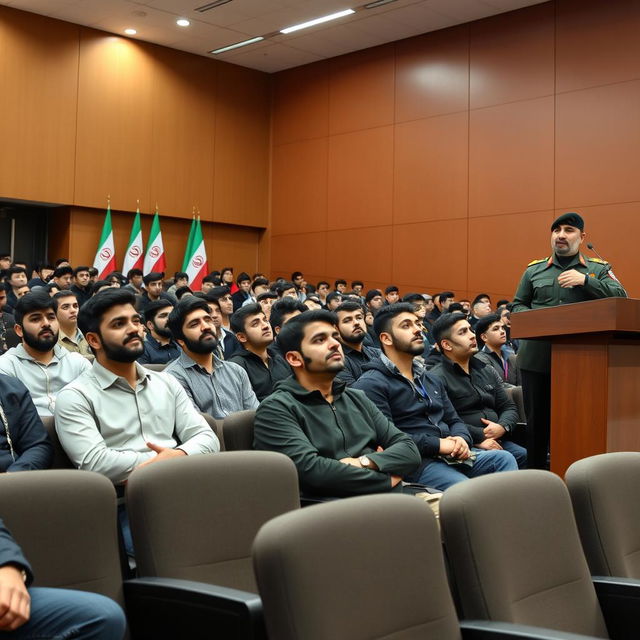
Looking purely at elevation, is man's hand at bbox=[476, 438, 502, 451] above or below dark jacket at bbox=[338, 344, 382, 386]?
below

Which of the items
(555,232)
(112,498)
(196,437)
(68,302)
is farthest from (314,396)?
(68,302)

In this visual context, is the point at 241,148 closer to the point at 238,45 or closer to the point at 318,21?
the point at 238,45

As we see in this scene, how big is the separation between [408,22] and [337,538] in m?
10.7

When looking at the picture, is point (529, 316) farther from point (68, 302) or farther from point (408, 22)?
point (408, 22)

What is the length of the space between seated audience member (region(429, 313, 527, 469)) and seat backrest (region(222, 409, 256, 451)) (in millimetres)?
1242

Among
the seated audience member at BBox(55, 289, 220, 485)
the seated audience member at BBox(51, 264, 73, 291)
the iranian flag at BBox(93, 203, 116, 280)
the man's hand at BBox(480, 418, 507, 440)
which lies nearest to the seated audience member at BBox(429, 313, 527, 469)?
the man's hand at BBox(480, 418, 507, 440)

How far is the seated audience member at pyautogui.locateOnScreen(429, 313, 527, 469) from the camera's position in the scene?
3.85 meters

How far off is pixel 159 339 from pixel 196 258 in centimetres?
713

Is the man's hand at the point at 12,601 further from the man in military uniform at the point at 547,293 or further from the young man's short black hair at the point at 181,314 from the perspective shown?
the man in military uniform at the point at 547,293

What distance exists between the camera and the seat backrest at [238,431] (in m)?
2.73

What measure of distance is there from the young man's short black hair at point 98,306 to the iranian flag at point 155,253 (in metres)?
8.95

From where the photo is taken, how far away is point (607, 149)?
978 cm

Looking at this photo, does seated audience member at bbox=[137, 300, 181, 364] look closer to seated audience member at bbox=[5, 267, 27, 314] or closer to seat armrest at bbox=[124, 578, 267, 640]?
seated audience member at bbox=[5, 267, 27, 314]

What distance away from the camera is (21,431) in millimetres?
2482
